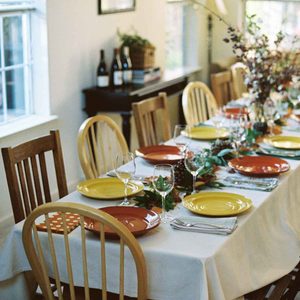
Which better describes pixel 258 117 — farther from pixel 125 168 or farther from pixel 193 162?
pixel 125 168

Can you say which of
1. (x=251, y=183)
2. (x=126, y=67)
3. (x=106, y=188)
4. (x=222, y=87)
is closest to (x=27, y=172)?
(x=106, y=188)

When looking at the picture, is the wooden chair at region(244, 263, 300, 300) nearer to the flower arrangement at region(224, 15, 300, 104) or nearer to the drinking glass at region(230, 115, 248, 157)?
the drinking glass at region(230, 115, 248, 157)

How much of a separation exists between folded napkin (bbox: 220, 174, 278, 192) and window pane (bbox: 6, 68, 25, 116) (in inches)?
78.8

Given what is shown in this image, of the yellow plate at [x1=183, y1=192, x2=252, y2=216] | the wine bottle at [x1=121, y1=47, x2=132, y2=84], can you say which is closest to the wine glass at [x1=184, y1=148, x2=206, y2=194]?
the yellow plate at [x1=183, y1=192, x2=252, y2=216]

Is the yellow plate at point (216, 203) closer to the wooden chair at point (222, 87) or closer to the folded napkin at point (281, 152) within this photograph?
the folded napkin at point (281, 152)

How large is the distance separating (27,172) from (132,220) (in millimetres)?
588

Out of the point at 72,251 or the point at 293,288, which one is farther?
the point at 293,288

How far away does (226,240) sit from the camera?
2338 mm

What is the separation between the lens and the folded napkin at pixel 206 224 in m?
2.41

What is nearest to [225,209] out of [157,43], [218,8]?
[157,43]

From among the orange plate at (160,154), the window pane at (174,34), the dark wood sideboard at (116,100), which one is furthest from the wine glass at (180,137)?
the window pane at (174,34)

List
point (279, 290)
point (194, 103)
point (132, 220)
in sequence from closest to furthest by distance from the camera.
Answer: point (132, 220), point (279, 290), point (194, 103)

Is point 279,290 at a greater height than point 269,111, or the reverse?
point 269,111

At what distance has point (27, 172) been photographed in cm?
286
